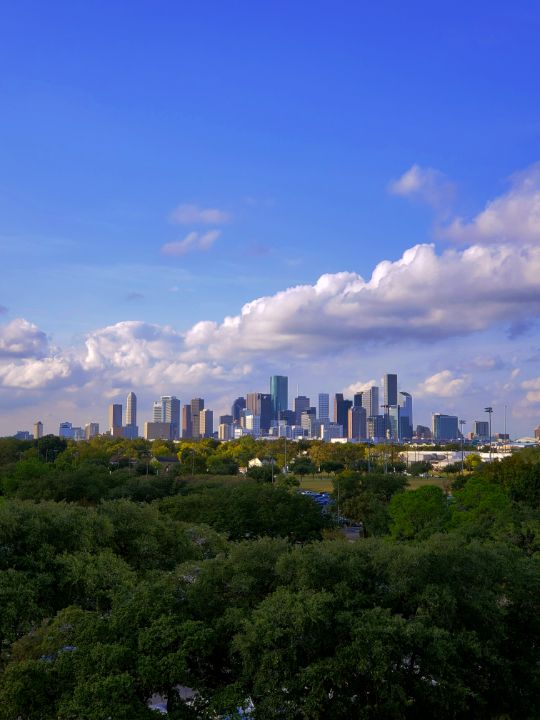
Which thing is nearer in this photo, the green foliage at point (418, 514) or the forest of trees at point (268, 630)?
the forest of trees at point (268, 630)

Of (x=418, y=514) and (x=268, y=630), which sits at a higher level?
(x=268, y=630)

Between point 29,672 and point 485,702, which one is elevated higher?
point 29,672

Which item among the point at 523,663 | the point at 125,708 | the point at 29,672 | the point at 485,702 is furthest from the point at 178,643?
the point at 523,663

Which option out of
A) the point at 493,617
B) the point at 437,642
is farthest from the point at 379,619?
the point at 493,617

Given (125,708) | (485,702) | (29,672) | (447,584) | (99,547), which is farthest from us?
(99,547)

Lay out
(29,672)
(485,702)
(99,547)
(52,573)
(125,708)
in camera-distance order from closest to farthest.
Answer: (125,708) → (29,672) → (485,702) → (52,573) → (99,547)

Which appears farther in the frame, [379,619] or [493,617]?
[493,617]

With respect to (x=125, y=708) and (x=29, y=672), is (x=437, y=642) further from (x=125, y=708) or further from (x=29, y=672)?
(x=29, y=672)

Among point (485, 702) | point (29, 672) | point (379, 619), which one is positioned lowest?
point (485, 702)

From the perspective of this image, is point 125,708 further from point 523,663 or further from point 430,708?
point 523,663

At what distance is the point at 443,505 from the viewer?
4700 centimetres

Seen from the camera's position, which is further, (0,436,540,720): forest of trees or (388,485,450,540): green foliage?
(388,485,450,540): green foliage

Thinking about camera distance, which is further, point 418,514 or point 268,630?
point 418,514

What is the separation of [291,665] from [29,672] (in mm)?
6699
